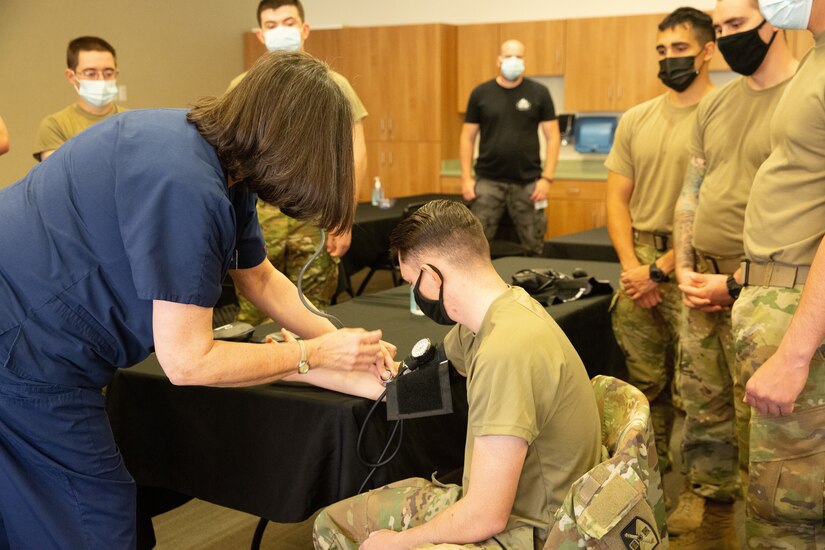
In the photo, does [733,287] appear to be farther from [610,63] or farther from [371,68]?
[371,68]

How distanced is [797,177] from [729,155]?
600mm

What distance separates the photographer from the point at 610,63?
281 inches

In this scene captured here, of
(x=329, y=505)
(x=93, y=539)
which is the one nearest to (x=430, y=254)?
(x=329, y=505)

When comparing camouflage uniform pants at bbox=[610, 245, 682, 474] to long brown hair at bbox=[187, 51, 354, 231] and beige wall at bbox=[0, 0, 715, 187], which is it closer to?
long brown hair at bbox=[187, 51, 354, 231]

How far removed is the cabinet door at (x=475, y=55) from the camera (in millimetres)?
7586

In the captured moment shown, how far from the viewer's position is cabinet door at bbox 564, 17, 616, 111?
710 centimetres

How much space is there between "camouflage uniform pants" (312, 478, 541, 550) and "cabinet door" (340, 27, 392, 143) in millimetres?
6575

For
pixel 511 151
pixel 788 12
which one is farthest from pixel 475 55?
pixel 788 12

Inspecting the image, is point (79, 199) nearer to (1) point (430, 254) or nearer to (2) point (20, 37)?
(1) point (430, 254)

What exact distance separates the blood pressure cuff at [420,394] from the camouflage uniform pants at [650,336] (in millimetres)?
1165

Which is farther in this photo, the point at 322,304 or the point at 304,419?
the point at 322,304

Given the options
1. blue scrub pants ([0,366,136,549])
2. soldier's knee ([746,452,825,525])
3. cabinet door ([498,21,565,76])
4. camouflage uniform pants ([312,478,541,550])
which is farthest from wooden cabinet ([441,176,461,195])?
blue scrub pants ([0,366,136,549])

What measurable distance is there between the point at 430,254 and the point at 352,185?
23 cm

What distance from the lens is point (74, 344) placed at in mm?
1399
